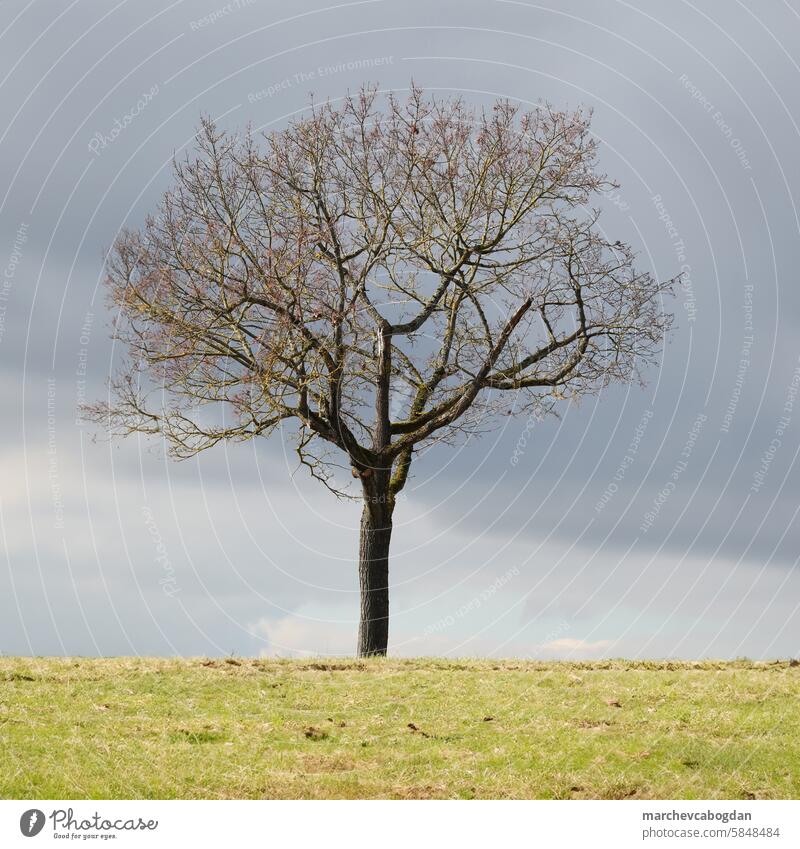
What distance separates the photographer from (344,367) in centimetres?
2372

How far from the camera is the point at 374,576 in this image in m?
24.2

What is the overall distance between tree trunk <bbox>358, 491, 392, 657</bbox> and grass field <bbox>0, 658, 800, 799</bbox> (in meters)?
4.61

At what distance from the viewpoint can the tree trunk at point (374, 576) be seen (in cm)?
2398

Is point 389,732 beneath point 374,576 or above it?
beneath

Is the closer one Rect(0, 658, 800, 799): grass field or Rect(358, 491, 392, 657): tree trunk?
Rect(0, 658, 800, 799): grass field

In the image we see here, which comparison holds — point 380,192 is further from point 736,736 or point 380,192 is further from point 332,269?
point 736,736

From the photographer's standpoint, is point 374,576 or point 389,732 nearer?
point 389,732

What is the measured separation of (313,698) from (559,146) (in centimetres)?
1521

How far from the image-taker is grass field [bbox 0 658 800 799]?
1131cm

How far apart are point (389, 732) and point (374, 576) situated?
1051 cm

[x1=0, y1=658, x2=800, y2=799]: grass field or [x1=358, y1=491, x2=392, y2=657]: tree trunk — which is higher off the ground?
[x1=358, y1=491, x2=392, y2=657]: tree trunk
